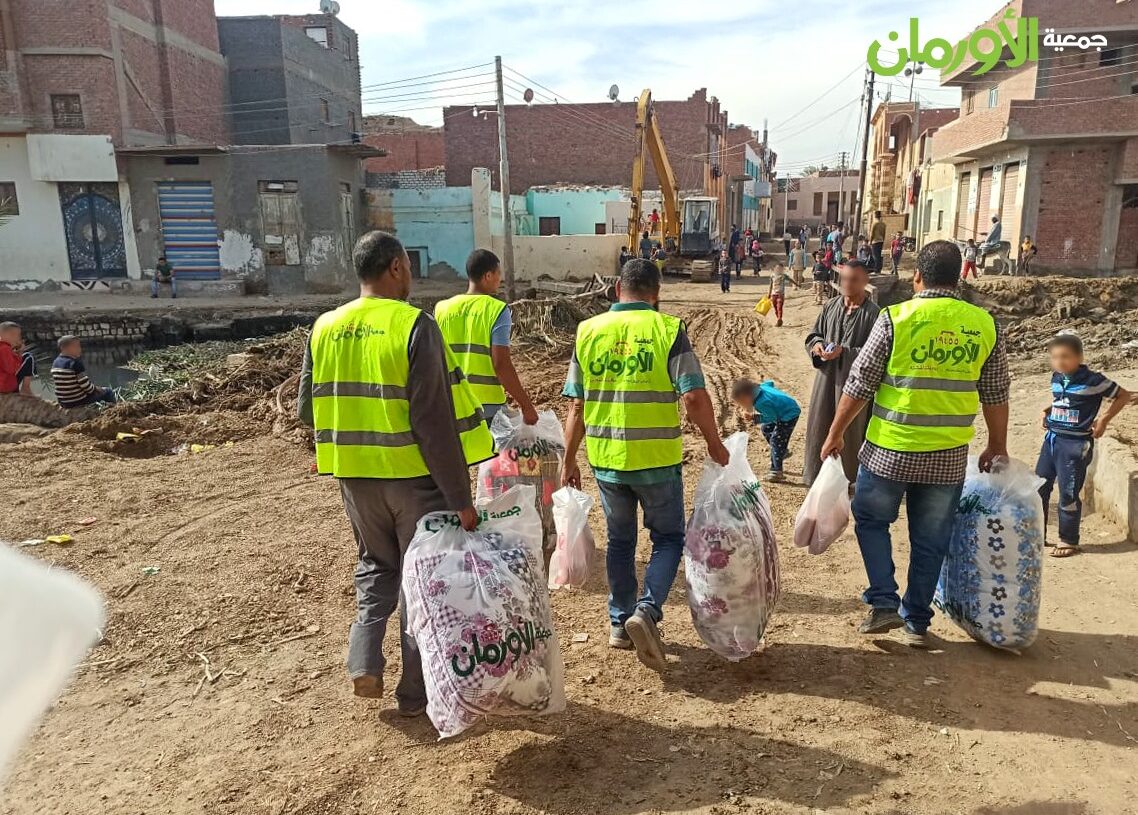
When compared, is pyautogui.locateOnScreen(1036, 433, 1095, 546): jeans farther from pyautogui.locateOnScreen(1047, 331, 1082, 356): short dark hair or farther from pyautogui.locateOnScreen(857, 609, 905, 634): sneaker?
pyautogui.locateOnScreen(857, 609, 905, 634): sneaker

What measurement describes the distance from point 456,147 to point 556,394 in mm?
30277

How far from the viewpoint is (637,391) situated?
3186 millimetres

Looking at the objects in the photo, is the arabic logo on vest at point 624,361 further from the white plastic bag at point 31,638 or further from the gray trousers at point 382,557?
the white plastic bag at point 31,638

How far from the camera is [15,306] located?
20266 millimetres

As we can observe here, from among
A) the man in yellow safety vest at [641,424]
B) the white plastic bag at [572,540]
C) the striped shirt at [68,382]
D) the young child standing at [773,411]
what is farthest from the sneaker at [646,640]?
the striped shirt at [68,382]

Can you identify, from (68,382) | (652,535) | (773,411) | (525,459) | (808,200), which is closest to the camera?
(652,535)

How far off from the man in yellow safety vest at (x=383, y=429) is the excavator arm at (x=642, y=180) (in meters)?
20.7

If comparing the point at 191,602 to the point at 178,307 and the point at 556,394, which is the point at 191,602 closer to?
the point at 556,394

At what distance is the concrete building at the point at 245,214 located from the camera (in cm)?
2256

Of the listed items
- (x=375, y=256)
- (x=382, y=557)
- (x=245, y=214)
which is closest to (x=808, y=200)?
(x=245, y=214)

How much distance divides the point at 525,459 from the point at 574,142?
34476 mm

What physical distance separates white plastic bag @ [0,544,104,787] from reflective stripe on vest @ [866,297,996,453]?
9.71ft

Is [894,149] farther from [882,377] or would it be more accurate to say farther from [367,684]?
[367,684]

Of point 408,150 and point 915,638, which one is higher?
point 408,150
